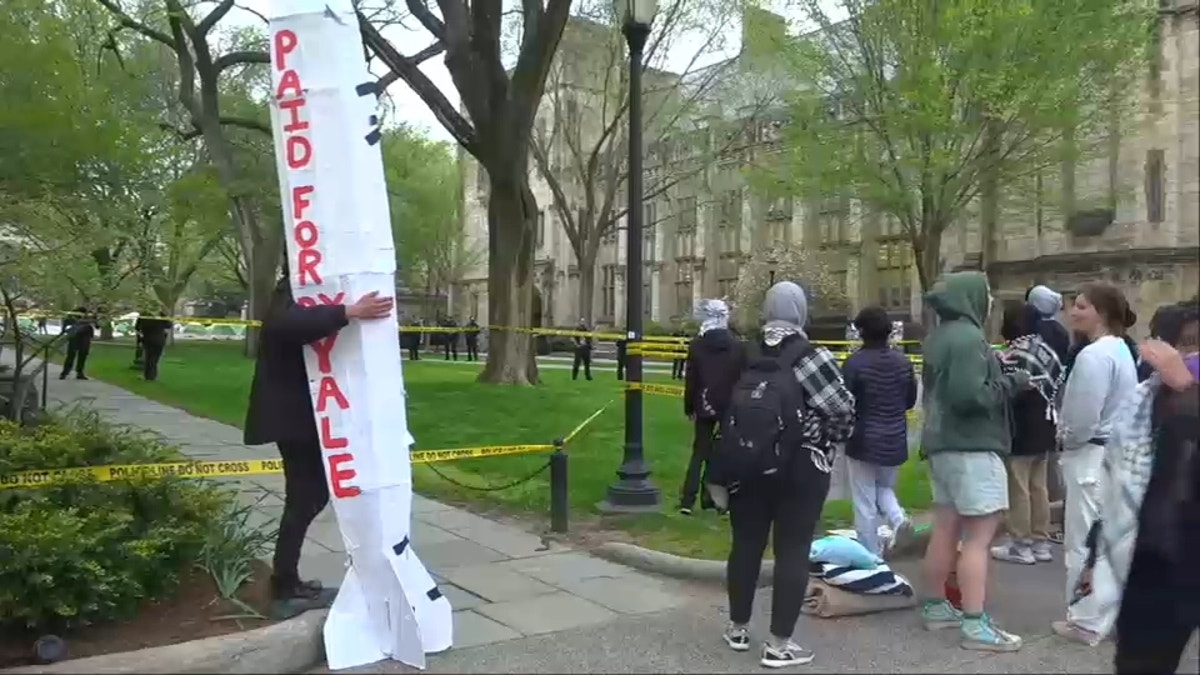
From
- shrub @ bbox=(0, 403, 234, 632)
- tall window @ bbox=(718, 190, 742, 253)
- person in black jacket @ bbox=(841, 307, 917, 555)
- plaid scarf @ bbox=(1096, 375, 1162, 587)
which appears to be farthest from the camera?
tall window @ bbox=(718, 190, 742, 253)

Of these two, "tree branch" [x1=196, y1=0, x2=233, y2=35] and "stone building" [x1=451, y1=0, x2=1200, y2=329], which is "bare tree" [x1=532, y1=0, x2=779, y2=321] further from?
"tree branch" [x1=196, y1=0, x2=233, y2=35]

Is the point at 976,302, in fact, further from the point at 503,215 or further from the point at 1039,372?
the point at 503,215

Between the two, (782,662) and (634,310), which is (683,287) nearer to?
(634,310)

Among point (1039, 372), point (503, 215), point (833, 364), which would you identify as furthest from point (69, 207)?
point (503, 215)

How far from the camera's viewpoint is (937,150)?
79.0 feet

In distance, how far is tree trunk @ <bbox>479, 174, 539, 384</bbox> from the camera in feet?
70.0

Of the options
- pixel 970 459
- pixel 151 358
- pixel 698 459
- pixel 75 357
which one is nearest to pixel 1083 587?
pixel 970 459

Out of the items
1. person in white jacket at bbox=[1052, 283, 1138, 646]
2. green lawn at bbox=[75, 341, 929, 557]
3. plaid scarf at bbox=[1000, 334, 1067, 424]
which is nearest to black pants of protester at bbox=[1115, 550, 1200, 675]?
person in white jacket at bbox=[1052, 283, 1138, 646]

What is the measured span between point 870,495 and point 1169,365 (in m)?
3.44

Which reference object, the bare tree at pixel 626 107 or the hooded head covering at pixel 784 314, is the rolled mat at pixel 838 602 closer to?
the hooded head covering at pixel 784 314

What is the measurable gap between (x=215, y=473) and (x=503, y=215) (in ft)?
49.9

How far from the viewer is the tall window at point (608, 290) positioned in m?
69.7

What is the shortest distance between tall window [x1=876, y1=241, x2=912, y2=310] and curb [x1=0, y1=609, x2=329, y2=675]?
45.1 metres

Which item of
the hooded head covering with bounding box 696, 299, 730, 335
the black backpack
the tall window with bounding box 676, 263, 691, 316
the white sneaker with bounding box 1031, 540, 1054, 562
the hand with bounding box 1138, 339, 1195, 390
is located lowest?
the white sneaker with bounding box 1031, 540, 1054, 562
